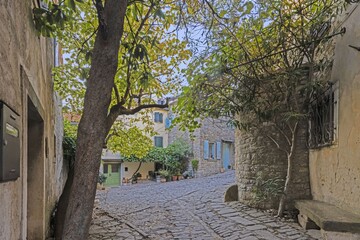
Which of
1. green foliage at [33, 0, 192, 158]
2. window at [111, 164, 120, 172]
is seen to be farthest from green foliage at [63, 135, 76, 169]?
window at [111, 164, 120, 172]

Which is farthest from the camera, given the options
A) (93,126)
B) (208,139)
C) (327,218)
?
(208,139)

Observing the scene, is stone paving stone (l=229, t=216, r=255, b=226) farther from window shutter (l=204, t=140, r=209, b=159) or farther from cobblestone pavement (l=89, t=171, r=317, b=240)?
window shutter (l=204, t=140, r=209, b=159)

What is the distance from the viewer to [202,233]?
618 cm

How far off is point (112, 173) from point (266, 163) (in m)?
18.0

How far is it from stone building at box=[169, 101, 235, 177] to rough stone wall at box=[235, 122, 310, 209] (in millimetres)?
12277

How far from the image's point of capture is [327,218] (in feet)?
15.9

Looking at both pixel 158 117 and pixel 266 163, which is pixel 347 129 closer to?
pixel 266 163

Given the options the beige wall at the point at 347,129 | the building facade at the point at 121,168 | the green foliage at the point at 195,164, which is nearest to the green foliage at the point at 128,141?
the beige wall at the point at 347,129

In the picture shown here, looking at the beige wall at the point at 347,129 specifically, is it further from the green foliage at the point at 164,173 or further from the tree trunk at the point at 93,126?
the green foliage at the point at 164,173

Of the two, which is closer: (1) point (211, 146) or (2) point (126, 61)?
(2) point (126, 61)

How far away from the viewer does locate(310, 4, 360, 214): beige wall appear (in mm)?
4938

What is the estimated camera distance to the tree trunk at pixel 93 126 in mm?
1998

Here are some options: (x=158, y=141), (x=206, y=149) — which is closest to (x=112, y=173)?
(x=158, y=141)

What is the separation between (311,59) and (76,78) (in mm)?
5051
